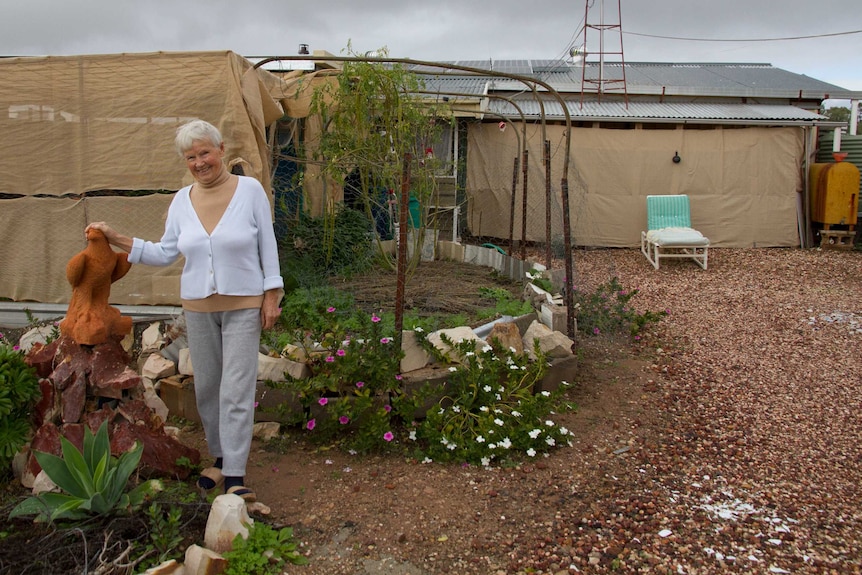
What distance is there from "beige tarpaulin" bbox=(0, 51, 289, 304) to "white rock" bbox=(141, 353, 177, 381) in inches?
36.0

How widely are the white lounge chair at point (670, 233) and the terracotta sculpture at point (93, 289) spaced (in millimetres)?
8003

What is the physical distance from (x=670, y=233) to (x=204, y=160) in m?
8.46

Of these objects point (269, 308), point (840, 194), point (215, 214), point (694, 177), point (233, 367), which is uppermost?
point (694, 177)

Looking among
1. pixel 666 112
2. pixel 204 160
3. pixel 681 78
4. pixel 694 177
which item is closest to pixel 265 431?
pixel 204 160

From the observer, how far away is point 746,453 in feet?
12.5

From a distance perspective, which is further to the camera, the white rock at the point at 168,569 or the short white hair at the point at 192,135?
the short white hair at the point at 192,135

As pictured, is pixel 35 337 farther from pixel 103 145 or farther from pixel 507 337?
pixel 507 337

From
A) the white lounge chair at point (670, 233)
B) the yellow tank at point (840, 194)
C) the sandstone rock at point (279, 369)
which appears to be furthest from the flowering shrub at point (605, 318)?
the yellow tank at point (840, 194)

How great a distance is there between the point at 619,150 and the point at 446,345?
8260 millimetres

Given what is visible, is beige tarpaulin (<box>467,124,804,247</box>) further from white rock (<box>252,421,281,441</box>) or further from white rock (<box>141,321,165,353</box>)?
white rock (<box>252,421,281,441</box>)

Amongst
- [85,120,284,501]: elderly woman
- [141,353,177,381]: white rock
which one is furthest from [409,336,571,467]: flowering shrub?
[141,353,177,381]: white rock

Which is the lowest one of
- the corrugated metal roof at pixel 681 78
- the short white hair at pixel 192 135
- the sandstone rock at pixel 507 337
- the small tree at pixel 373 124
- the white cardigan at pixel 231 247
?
the sandstone rock at pixel 507 337

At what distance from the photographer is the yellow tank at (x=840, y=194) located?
1094cm

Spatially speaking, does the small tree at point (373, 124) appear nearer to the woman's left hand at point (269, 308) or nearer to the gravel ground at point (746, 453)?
the gravel ground at point (746, 453)
